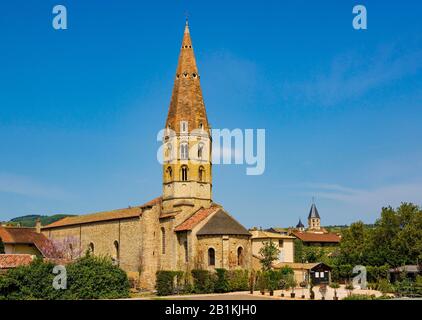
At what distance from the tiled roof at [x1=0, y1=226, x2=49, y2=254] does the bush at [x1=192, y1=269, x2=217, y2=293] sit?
31.9 meters

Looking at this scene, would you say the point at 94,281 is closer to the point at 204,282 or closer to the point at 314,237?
the point at 204,282

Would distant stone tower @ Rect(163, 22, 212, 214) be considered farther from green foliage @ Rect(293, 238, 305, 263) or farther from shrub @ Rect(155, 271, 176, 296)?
green foliage @ Rect(293, 238, 305, 263)

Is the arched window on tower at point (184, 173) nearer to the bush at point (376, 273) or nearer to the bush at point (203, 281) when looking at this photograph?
the bush at point (203, 281)

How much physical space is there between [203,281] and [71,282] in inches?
537

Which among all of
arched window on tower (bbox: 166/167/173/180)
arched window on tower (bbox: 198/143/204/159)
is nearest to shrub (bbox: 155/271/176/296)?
arched window on tower (bbox: 166/167/173/180)

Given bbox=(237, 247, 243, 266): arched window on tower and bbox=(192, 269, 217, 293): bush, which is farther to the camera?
bbox=(237, 247, 243, 266): arched window on tower

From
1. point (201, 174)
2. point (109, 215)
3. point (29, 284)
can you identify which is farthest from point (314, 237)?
point (29, 284)

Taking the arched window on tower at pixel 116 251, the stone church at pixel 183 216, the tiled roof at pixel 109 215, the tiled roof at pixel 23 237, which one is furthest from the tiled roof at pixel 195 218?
the tiled roof at pixel 23 237

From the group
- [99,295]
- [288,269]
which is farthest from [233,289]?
[99,295]

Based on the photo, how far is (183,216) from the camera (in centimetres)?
5972

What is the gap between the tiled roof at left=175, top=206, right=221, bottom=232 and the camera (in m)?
56.8
